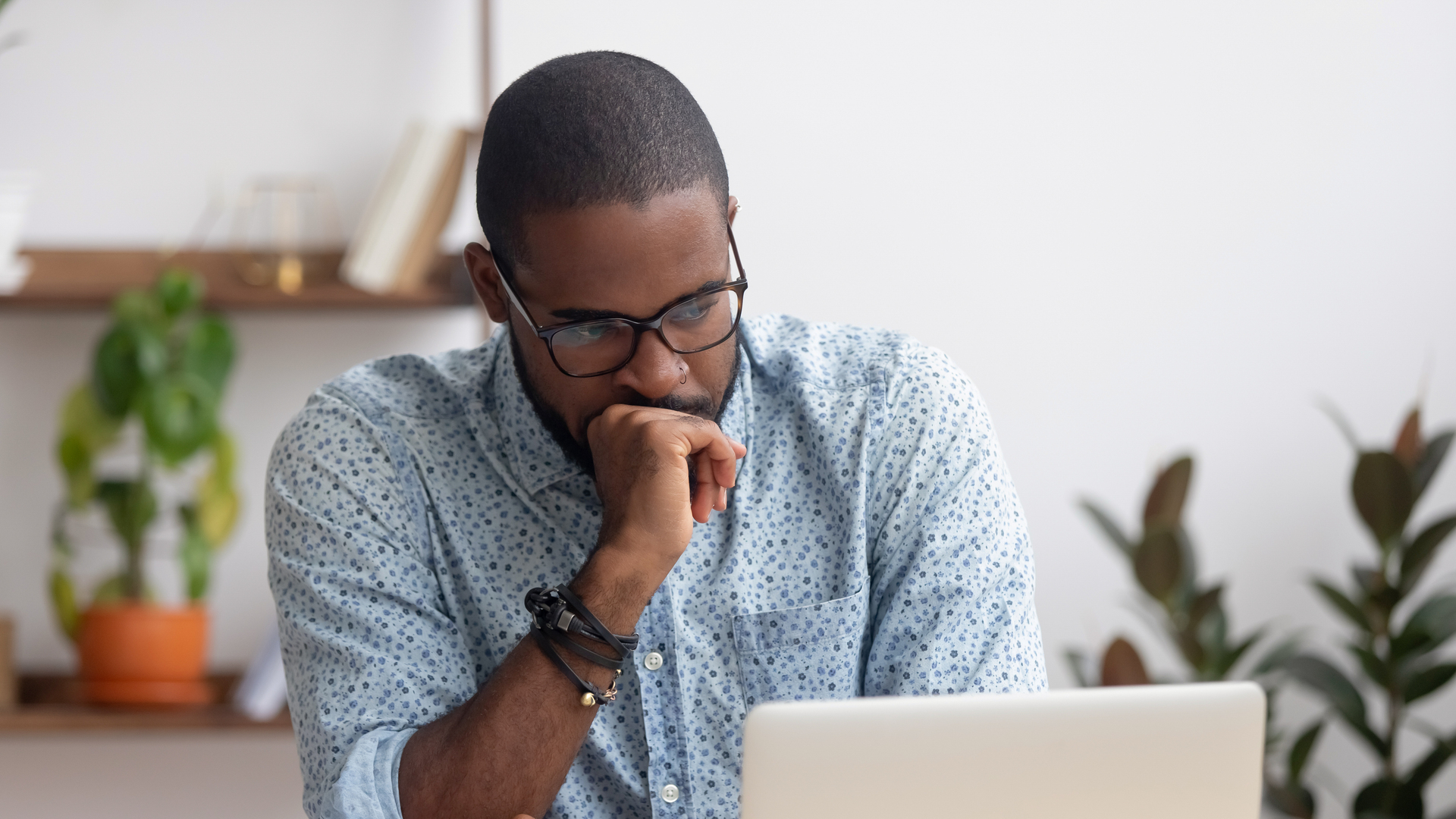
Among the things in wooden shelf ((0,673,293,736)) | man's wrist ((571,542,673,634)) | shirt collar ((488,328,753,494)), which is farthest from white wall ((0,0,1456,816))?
man's wrist ((571,542,673,634))

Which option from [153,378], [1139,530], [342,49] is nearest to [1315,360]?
[1139,530]

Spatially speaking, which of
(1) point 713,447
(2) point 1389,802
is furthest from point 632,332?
(2) point 1389,802

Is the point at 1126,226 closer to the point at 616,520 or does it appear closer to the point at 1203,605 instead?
the point at 1203,605

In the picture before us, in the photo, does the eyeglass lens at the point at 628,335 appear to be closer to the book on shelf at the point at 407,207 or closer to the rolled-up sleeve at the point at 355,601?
the rolled-up sleeve at the point at 355,601

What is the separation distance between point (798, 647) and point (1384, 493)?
1309 millimetres

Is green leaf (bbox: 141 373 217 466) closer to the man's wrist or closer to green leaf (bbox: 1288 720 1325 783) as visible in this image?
the man's wrist

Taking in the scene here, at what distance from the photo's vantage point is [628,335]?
1.14 metres

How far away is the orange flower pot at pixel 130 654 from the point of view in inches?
84.1

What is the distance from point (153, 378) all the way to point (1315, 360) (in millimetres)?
2004

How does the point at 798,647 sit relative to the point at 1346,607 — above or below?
above

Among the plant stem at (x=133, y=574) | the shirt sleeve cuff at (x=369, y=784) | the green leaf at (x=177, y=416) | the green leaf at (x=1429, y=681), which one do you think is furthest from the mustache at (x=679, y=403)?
the green leaf at (x=1429, y=681)

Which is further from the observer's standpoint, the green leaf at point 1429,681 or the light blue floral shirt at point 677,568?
the green leaf at point 1429,681

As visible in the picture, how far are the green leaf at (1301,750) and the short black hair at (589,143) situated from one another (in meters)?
1.51

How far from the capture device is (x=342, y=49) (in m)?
2.37
